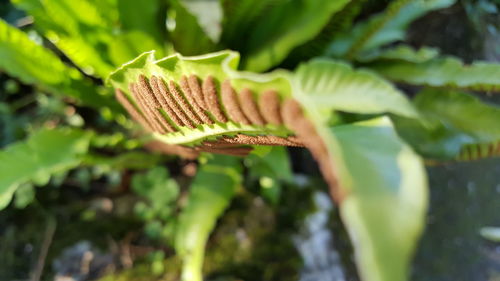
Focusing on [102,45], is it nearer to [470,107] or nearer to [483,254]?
[470,107]

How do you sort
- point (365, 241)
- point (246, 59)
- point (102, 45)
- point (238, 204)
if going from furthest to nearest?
point (238, 204), point (246, 59), point (102, 45), point (365, 241)

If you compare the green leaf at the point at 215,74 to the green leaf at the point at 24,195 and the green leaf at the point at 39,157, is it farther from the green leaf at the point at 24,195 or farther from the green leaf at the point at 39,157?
the green leaf at the point at 24,195

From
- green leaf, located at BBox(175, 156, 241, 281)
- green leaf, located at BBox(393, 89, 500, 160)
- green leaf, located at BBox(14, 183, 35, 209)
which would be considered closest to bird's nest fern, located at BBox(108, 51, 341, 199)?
green leaf, located at BBox(175, 156, 241, 281)

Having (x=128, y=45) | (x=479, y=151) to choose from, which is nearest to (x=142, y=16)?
(x=128, y=45)

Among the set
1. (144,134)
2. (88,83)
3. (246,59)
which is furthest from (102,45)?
(246,59)

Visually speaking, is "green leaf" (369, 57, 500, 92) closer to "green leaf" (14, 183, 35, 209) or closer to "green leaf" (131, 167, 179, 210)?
"green leaf" (131, 167, 179, 210)

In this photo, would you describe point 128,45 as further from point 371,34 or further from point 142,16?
point 371,34
